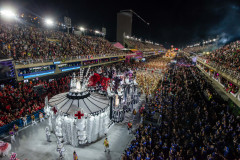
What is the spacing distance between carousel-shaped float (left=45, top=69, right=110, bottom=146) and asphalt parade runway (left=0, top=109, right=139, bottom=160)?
0.72 meters

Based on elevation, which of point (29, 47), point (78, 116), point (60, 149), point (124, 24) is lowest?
point (60, 149)

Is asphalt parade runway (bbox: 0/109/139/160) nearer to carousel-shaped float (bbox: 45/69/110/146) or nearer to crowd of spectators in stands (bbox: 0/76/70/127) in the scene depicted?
carousel-shaped float (bbox: 45/69/110/146)

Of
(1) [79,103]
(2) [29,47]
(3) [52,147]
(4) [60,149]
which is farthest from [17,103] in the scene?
(2) [29,47]

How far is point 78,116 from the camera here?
10.2 meters

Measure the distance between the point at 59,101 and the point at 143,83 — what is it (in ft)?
56.8

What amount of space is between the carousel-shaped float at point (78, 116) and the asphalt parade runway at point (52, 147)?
0.72 m

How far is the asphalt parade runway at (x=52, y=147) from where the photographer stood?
10.0 metres

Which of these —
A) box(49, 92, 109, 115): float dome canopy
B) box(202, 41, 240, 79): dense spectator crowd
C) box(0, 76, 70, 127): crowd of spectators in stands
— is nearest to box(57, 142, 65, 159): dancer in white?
box(49, 92, 109, 115): float dome canopy

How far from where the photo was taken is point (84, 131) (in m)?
10.7

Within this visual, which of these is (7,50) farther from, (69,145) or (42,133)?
(69,145)

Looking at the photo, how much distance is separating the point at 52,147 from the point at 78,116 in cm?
340

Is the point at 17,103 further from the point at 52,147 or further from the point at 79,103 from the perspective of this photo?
the point at 79,103

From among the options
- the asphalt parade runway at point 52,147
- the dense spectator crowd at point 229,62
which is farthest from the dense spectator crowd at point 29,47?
the dense spectator crowd at point 229,62

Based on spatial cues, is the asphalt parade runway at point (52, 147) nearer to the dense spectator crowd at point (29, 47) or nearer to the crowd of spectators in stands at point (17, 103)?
the crowd of spectators in stands at point (17, 103)
